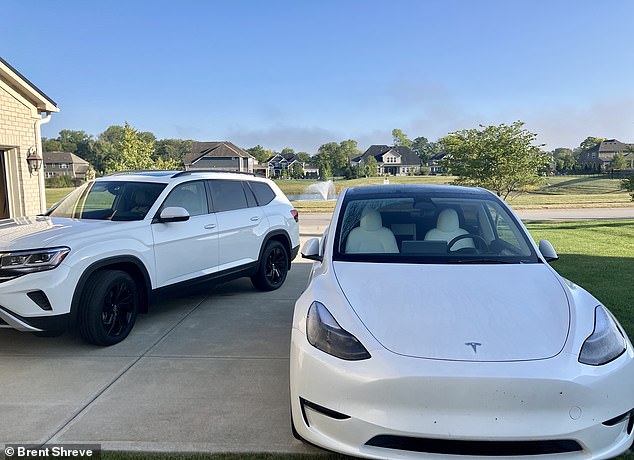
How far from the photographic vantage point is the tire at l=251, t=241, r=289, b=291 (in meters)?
6.96

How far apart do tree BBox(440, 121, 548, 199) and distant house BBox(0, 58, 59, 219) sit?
14.6 meters

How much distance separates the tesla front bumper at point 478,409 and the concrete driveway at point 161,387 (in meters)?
0.84

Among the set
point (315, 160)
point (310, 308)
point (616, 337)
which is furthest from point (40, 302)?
point (315, 160)

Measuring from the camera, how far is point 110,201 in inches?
223

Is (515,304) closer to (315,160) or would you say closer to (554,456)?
(554,456)

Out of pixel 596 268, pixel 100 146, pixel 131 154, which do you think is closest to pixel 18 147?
pixel 596 268

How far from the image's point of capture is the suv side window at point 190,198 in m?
5.66

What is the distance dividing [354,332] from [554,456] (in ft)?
3.61

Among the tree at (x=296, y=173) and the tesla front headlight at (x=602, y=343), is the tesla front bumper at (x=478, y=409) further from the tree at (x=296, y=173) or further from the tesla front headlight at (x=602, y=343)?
the tree at (x=296, y=173)

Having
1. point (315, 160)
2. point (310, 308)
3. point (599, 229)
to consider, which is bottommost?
point (599, 229)

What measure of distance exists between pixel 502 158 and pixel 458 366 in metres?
17.1

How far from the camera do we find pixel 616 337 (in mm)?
2658

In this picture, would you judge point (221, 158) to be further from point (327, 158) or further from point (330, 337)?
point (330, 337)

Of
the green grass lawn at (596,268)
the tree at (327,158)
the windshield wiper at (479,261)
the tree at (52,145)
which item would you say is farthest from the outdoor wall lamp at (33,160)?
the tree at (52,145)
